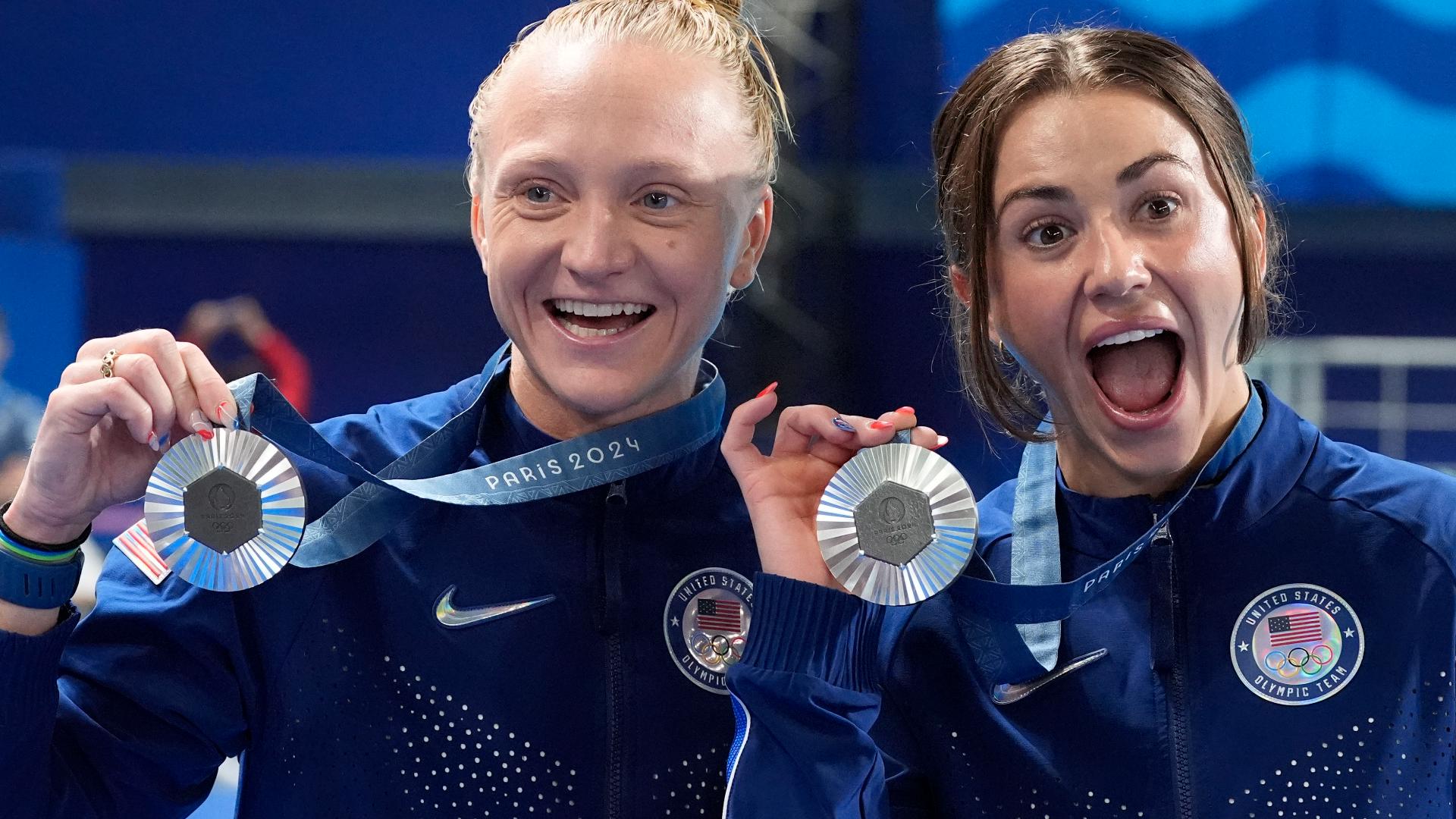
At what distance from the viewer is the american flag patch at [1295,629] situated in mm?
1725

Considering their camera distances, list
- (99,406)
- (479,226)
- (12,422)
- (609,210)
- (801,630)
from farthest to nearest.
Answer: (12,422) < (479,226) < (609,210) < (801,630) < (99,406)

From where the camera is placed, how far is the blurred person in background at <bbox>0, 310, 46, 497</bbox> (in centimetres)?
527

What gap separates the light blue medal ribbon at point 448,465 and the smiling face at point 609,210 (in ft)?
0.17

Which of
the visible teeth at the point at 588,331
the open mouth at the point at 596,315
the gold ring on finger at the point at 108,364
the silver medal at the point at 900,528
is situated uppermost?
the open mouth at the point at 596,315

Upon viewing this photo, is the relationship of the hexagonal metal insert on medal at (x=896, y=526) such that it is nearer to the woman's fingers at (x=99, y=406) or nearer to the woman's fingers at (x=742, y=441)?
the woman's fingers at (x=742, y=441)

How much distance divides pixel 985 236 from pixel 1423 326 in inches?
263

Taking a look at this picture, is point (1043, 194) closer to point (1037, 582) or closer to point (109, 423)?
point (1037, 582)

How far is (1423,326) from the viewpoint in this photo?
25.1 ft

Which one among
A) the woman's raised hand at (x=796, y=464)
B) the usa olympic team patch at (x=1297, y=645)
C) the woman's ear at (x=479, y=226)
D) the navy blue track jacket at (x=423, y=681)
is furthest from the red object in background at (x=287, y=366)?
the usa olympic team patch at (x=1297, y=645)

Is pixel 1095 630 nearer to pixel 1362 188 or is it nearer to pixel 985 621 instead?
pixel 985 621

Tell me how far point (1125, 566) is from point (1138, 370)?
11.4 inches

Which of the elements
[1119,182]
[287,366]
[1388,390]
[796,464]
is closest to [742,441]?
[796,464]

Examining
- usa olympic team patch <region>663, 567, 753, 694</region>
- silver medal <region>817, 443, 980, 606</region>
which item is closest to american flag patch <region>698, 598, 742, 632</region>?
usa olympic team patch <region>663, 567, 753, 694</region>

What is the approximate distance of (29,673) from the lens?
1.55 meters
